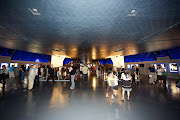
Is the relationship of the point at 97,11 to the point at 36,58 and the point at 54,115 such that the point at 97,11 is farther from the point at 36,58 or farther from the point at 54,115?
the point at 36,58

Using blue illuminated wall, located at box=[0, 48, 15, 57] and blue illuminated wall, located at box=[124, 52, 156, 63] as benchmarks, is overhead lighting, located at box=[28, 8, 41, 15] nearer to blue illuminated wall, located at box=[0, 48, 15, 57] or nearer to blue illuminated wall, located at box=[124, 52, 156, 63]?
blue illuminated wall, located at box=[0, 48, 15, 57]

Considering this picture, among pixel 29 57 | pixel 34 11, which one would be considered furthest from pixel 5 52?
pixel 34 11

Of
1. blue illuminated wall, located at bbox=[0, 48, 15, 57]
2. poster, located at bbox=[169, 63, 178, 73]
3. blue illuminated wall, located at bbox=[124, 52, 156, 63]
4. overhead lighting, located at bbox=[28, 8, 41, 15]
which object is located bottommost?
poster, located at bbox=[169, 63, 178, 73]

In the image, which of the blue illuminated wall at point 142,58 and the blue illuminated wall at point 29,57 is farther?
the blue illuminated wall at point 142,58

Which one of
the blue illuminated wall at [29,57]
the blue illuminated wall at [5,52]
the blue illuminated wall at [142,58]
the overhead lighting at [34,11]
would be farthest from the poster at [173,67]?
the blue illuminated wall at [29,57]

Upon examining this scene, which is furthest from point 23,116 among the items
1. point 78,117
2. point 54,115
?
point 78,117

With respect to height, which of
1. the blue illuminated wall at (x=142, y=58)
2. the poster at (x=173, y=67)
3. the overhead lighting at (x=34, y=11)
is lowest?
the poster at (x=173, y=67)

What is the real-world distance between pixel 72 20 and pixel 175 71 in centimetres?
1540

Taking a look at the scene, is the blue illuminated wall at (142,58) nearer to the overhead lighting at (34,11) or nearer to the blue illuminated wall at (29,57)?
the overhead lighting at (34,11)

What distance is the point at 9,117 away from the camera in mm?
2721

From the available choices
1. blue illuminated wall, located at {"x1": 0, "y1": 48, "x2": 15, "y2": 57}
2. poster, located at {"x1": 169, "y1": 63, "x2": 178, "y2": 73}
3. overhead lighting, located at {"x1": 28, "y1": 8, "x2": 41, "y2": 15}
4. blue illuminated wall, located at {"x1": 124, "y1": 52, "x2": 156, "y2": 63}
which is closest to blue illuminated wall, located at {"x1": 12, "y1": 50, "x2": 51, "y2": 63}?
blue illuminated wall, located at {"x1": 0, "y1": 48, "x2": 15, "y2": 57}

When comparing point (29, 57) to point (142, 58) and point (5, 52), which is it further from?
→ point (142, 58)

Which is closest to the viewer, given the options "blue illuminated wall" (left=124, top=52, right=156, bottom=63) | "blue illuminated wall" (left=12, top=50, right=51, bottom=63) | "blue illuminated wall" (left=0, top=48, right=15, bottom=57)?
"blue illuminated wall" (left=0, top=48, right=15, bottom=57)

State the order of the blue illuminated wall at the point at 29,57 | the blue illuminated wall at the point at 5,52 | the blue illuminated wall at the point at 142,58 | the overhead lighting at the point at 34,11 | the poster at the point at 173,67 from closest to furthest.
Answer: the overhead lighting at the point at 34,11 → the poster at the point at 173,67 → the blue illuminated wall at the point at 5,52 → the blue illuminated wall at the point at 29,57 → the blue illuminated wall at the point at 142,58
